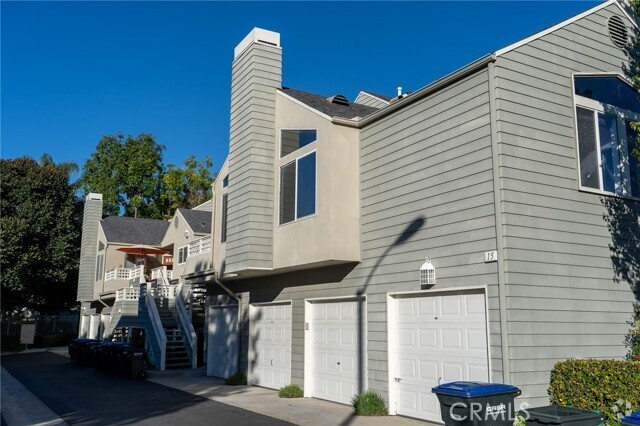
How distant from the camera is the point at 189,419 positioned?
10.4m

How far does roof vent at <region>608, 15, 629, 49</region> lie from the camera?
1073 centimetres

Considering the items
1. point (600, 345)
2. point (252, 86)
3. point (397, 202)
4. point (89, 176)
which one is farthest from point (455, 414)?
point (89, 176)

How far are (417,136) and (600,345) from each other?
4652 millimetres

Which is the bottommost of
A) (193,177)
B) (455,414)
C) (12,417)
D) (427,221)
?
(12,417)

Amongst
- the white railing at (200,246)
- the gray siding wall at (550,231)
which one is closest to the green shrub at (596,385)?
the gray siding wall at (550,231)

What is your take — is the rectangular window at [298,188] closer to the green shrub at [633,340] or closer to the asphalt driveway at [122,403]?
the asphalt driveway at [122,403]

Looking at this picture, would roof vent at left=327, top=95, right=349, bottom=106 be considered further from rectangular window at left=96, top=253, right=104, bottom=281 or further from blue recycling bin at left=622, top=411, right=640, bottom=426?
rectangular window at left=96, top=253, right=104, bottom=281

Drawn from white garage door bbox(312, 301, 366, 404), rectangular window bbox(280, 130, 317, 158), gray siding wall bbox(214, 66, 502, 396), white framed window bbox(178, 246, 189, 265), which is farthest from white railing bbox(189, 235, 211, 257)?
gray siding wall bbox(214, 66, 502, 396)

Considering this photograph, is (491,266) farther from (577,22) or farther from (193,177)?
(193,177)

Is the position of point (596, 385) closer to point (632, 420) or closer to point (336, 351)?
point (632, 420)

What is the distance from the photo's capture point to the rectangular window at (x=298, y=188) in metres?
12.4

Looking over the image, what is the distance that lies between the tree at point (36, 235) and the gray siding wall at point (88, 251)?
75.4 inches

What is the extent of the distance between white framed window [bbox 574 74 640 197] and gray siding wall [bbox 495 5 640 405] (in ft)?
0.83

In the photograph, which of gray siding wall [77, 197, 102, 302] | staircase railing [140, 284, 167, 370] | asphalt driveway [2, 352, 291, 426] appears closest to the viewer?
asphalt driveway [2, 352, 291, 426]
